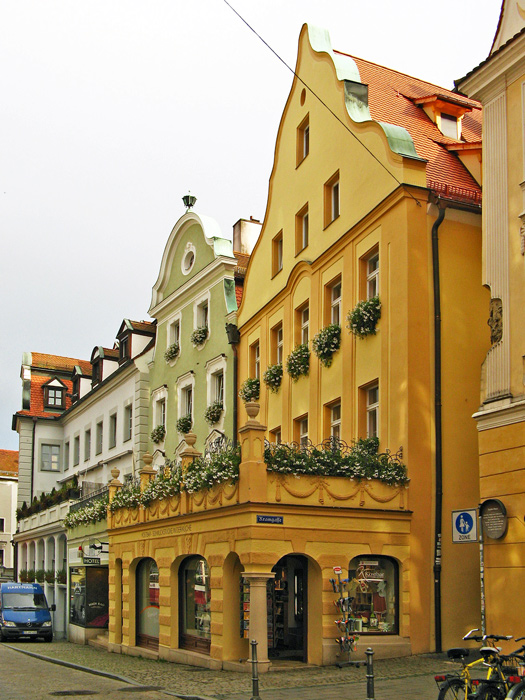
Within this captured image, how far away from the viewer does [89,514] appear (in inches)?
1266

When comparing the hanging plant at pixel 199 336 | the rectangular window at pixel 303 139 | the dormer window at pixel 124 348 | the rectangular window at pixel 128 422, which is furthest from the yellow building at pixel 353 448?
the dormer window at pixel 124 348

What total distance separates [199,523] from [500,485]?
22.4 ft

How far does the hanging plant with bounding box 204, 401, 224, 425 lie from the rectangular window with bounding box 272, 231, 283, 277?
4.91 meters

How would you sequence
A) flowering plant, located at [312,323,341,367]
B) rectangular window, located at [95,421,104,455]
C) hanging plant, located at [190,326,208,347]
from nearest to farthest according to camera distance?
1. flowering plant, located at [312,323,341,367]
2. hanging plant, located at [190,326,208,347]
3. rectangular window, located at [95,421,104,455]

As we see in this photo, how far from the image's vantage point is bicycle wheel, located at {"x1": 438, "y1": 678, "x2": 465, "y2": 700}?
34.1 feet

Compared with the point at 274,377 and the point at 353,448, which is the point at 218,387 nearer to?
the point at 274,377

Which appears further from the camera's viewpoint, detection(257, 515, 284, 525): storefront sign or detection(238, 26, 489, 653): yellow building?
detection(238, 26, 489, 653): yellow building

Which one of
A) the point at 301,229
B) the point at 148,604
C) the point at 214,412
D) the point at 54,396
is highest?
the point at 301,229

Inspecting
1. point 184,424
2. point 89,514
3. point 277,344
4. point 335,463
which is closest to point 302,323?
point 277,344

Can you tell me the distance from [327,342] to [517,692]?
12.7m

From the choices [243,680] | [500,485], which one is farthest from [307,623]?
[500,485]

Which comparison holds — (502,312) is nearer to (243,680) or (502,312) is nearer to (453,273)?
(453,273)

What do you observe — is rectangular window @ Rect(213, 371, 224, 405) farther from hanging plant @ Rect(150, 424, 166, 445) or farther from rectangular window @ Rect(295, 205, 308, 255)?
rectangular window @ Rect(295, 205, 308, 255)

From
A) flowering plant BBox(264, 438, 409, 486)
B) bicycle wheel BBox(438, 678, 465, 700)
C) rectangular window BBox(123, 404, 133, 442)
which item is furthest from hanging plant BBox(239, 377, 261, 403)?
bicycle wheel BBox(438, 678, 465, 700)
